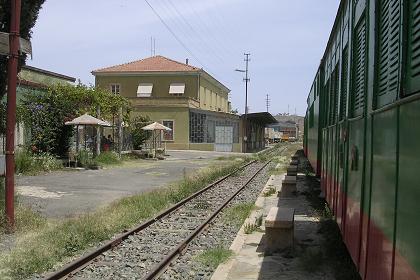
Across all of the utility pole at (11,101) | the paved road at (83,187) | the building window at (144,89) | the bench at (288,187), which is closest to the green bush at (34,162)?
the paved road at (83,187)

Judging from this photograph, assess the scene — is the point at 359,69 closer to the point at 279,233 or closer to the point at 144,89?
the point at 279,233

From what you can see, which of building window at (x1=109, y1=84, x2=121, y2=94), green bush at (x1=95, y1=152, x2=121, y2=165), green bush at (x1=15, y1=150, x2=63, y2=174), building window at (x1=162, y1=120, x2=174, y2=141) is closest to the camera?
green bush at (x1=15, y1=150, x2=63, y2=174)

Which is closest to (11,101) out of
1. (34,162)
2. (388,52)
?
(388,52)

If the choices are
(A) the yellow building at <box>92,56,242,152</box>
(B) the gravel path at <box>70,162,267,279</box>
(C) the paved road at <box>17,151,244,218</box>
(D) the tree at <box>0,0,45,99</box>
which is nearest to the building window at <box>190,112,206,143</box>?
(A) the yellow building at <box>92,56,242,152</box>

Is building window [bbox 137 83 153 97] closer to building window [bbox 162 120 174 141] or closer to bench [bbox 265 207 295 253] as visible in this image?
building window [bbox 162 120 174 141]

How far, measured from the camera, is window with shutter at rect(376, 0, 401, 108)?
3.00 meters

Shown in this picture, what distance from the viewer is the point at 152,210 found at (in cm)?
1211

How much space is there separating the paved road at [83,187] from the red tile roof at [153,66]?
2823 centimetres

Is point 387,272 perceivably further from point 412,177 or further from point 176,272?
point 176,272

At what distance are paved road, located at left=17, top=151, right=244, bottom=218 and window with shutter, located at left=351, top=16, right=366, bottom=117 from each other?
7.51 metres

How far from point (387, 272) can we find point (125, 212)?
877cm

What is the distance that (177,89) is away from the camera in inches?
1989

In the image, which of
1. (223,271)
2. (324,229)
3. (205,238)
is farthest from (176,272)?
(324,229)

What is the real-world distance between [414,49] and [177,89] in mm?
48347
